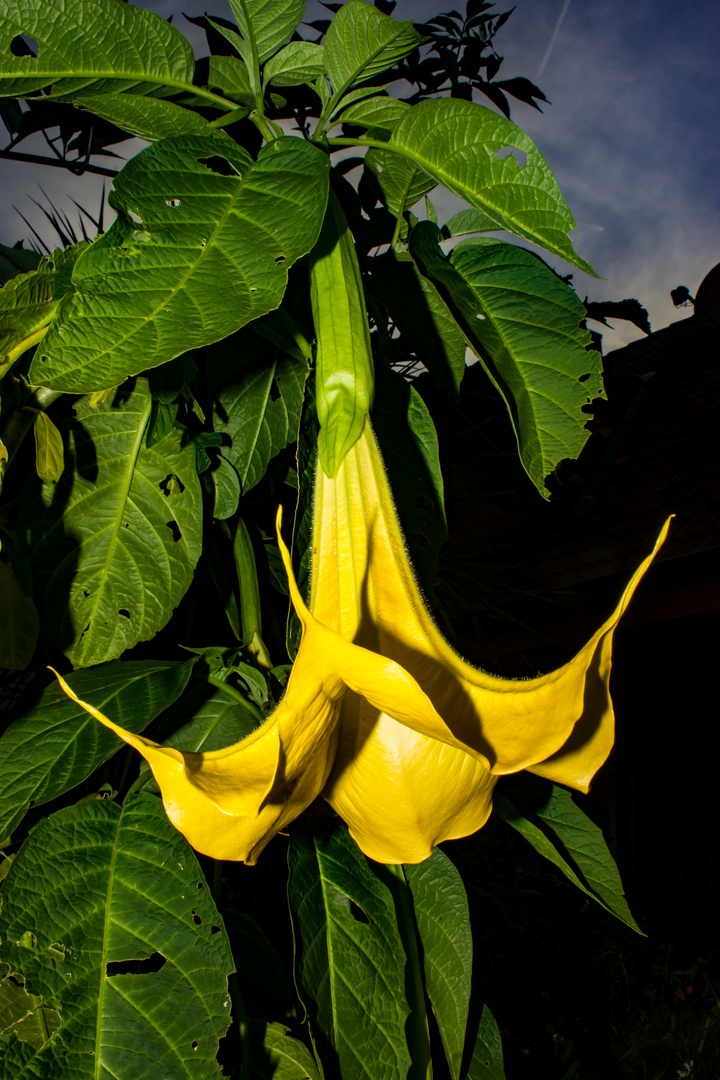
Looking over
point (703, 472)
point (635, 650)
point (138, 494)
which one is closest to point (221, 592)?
point (138, 494)

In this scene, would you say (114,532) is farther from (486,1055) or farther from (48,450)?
(486,1055)

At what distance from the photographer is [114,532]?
0.51m

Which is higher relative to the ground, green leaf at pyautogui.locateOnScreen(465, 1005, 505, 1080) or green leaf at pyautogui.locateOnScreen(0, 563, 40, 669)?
green leaf at pyautogui.locateOnScreen(0, 563, 40, 669)

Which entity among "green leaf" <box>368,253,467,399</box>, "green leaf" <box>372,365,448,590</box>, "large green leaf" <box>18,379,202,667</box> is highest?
"green leaf" <box>368,253,467,399</box>

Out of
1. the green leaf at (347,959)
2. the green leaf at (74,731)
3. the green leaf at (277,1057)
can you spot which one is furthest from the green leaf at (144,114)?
the green leaf at (277,1057)

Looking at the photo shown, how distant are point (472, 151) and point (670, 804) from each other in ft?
10.9

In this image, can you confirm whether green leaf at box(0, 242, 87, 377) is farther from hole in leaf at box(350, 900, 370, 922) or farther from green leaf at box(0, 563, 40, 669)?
hole in leaf at box(350, 900, 370, 922)

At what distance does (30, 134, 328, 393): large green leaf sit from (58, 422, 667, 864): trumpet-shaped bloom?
9 cm

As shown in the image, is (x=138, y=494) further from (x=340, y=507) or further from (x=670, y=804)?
Answer: (x=670, y=804)

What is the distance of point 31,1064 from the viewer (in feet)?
1.16

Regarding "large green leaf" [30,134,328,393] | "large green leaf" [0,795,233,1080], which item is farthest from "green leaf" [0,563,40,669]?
"large green leaf" [30,134,328,393]

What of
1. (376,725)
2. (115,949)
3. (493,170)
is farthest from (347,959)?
(493,170)

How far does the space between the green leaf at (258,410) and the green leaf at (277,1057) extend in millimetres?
409

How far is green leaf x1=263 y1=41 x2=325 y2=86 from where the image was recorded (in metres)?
0.47
